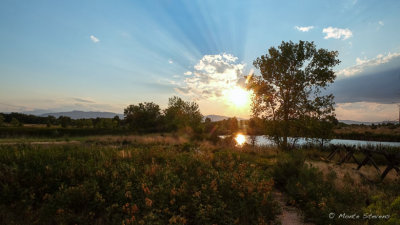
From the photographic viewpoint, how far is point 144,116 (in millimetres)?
55969

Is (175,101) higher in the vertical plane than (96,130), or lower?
higher

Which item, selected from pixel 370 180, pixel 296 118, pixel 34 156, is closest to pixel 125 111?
pixel 296 118

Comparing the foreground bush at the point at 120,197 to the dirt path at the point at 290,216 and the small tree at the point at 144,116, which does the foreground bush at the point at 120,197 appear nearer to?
the dirt path at the point at 290,216

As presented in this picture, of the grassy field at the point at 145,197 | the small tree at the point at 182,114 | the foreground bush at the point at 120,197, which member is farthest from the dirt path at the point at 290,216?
the small tree at the point at 182,114

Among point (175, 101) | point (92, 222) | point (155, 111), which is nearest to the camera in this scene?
point (92, 222)

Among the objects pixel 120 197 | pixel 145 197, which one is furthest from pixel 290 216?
pixel 120 197

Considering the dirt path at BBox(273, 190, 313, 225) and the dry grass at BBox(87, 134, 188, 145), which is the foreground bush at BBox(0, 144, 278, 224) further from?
the dry grass at BBox(87, 134, 188, 145)

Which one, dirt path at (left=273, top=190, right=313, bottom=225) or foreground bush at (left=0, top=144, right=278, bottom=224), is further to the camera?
dirt path at (left=273, top=190, right=313, bottom=225)

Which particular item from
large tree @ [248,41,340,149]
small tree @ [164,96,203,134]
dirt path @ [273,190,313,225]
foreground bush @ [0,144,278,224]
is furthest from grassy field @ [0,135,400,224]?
small tree @ [164,96,203,134]

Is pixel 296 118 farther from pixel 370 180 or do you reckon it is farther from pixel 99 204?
pixel 99 204

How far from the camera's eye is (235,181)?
5.96 metres

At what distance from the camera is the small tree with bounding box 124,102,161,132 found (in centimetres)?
5509

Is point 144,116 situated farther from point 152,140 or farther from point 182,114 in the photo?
point 152,140

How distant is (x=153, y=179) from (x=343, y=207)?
587 centimetres
